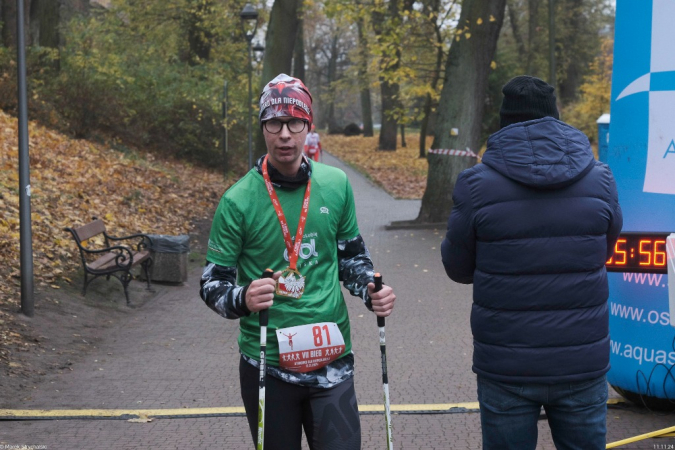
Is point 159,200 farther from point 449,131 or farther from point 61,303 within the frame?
point 61,303

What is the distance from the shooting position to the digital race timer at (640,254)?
5.27 metres

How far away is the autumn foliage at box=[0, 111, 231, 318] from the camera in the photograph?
11.0 m

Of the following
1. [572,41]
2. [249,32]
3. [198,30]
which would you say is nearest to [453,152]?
[249,32]

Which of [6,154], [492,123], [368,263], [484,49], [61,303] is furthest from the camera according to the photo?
[492,123]

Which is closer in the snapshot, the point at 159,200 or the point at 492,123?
the point at 159,200

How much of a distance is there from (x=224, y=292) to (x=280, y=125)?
2.17 ft

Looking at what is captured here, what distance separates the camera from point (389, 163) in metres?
38.8

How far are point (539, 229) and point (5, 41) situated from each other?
20.1m

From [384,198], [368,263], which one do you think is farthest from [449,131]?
[368,263]

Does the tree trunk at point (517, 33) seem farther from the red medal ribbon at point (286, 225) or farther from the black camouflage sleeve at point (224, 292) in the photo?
the black camouflage sleeve at point (224, 292)

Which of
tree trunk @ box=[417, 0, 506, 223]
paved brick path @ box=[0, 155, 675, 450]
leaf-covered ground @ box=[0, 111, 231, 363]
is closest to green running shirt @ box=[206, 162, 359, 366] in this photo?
paved brick path @ box=[0, 155, 675, 450]


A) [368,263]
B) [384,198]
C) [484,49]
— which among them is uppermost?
[484,49]

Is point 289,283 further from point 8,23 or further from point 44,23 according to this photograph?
point 44,23

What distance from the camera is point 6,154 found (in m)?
15.2
